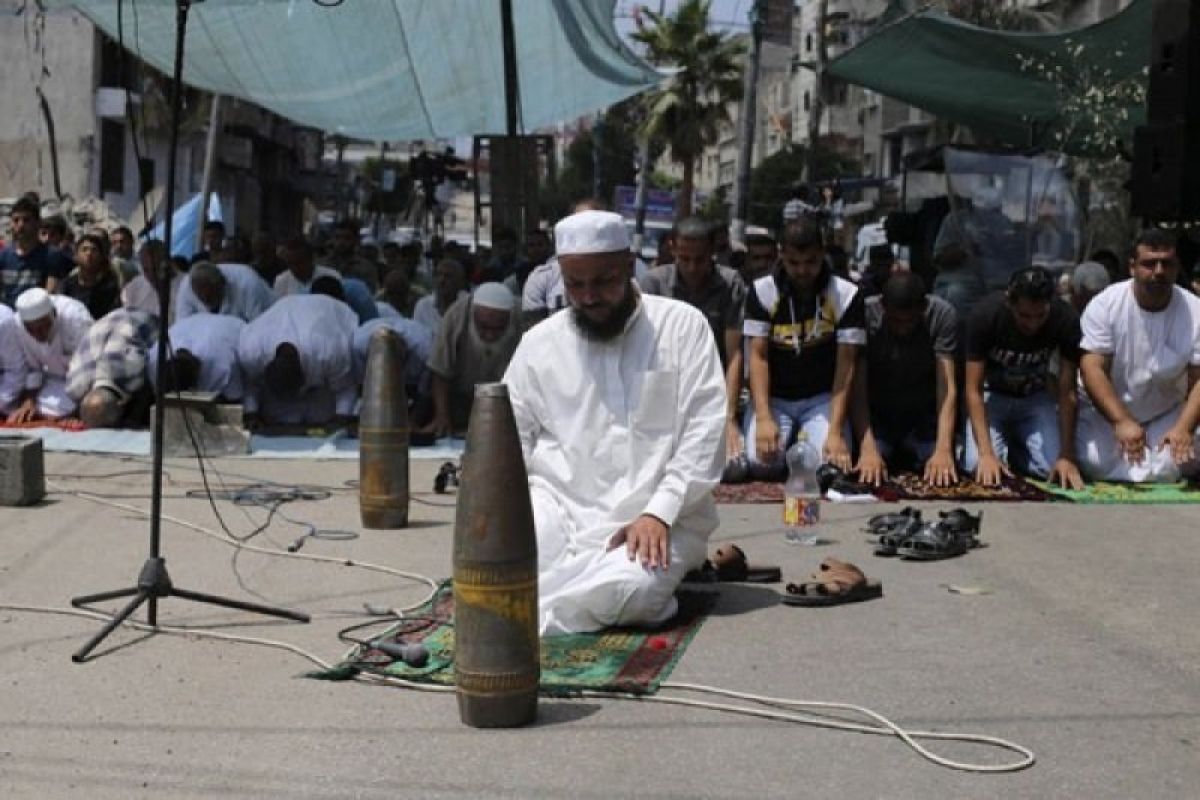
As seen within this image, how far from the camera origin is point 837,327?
1067 cm

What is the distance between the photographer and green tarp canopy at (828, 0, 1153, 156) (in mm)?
15336

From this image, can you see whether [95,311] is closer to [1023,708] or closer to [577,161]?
[1023,708]

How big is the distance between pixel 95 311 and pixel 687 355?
888cm

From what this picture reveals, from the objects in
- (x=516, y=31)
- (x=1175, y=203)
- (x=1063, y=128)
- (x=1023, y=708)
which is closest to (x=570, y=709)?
(x=1023, y=708)

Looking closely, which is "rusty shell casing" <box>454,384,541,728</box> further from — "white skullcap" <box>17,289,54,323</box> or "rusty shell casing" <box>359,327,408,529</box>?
"white skullcap" <box>17,289,54,323</box>

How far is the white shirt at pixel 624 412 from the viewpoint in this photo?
6.68 meters

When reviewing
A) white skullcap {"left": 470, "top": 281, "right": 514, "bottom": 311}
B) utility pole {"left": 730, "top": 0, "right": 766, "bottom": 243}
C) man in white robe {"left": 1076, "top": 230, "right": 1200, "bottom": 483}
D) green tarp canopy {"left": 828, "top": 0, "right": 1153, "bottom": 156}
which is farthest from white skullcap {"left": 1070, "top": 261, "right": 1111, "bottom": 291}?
utility pole {"left": 730, "top": 0, "right": 766, "bottom": 243}

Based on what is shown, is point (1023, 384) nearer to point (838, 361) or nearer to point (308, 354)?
point (838, 361)

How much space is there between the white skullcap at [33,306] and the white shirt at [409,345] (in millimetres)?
2463

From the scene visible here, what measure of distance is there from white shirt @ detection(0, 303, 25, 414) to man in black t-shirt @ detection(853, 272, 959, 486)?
686 cm

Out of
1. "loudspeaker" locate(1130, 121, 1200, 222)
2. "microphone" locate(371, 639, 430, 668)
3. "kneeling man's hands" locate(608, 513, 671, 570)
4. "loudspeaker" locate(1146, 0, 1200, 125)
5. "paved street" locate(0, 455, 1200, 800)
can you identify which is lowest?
"paved street" locate(0, 455, 1200, 800)

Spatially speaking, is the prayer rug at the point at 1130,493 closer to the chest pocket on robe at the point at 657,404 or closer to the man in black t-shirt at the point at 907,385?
the man in black t-shirt at the point at 907,385

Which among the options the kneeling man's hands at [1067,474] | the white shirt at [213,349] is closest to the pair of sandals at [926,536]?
the kneeling man's hands at [1067,474]

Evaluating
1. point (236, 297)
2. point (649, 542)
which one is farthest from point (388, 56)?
point (649, 542)
